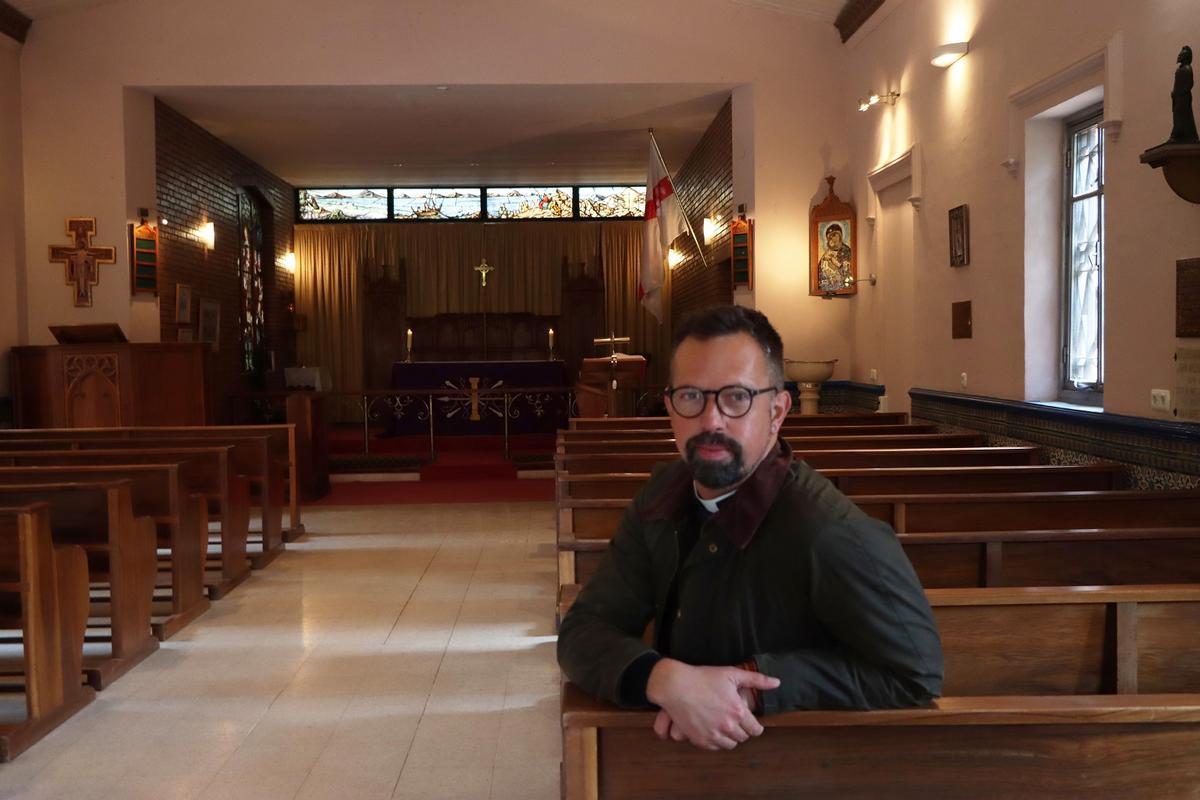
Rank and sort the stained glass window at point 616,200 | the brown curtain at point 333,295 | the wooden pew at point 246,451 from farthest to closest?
the stained glass window at point 616,200 < the brown curtain at point 333,295 < the wooden pew at point 246,451

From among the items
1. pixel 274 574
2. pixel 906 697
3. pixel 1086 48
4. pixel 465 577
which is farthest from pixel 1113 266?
pixel 274 574

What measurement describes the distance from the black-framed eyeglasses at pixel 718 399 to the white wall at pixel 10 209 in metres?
8.80

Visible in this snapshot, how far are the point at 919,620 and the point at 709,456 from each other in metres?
0.38

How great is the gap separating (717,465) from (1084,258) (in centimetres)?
477

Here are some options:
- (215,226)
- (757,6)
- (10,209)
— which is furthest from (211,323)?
(757,6)

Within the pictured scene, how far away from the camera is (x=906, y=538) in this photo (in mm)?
3012

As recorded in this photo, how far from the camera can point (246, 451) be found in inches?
264

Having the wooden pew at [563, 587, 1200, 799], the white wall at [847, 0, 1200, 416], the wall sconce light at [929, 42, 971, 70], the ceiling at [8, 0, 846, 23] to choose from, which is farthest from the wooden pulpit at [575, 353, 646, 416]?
the wooden pew at [563, 587, 1200, 799]

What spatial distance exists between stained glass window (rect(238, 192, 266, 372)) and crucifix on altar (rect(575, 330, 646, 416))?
4.43 m

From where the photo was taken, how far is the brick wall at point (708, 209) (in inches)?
420

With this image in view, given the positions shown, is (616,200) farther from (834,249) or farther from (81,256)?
(81,256)

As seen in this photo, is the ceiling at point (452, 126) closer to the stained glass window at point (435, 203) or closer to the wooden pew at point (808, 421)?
the stained glass window at point (435, 203)

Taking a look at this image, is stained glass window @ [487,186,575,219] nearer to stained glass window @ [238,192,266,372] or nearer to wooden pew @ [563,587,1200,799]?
stained glass window @ [238,192,266,372]

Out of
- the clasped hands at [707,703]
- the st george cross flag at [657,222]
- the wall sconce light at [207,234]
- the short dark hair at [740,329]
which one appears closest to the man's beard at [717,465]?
the short dark hair at [740,329]
